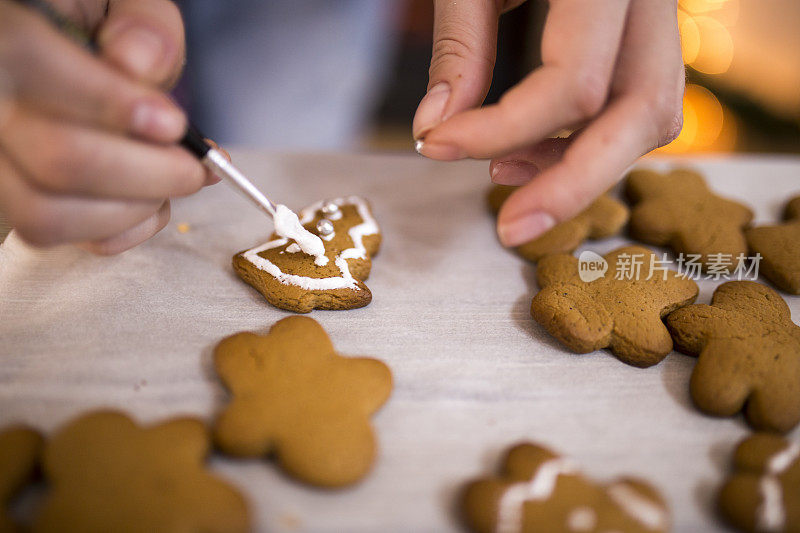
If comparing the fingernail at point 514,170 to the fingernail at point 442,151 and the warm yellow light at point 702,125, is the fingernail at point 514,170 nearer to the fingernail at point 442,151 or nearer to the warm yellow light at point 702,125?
the fingernail at point 442,151

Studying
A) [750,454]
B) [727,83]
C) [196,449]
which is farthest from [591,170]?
[727,83]

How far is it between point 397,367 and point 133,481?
1.33ft

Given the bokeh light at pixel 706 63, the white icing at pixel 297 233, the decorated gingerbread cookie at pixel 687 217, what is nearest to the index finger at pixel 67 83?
the white icing at pixel 297 233

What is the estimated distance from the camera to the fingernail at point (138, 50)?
71 centimetres

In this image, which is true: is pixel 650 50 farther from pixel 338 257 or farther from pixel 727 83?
pixel 727 83

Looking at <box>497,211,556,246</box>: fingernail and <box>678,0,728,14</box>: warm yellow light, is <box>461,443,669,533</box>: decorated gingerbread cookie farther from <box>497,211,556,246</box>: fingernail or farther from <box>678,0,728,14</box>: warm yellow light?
<box>678,0,728,14</box>: warm yellow light

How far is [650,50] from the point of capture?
0.85 meters

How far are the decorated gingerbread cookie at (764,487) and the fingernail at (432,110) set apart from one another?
70 cm

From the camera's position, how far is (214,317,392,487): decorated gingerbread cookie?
0.72 m

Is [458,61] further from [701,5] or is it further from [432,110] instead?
[701,5]

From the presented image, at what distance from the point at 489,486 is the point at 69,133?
698 mm

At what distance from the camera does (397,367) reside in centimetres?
89

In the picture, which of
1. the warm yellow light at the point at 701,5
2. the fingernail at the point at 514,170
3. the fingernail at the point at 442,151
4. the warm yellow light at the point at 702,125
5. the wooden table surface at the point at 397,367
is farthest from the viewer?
the warm yellow light at the point at 702,125

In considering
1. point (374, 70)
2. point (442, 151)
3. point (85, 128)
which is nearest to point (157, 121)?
point (85, 128)
